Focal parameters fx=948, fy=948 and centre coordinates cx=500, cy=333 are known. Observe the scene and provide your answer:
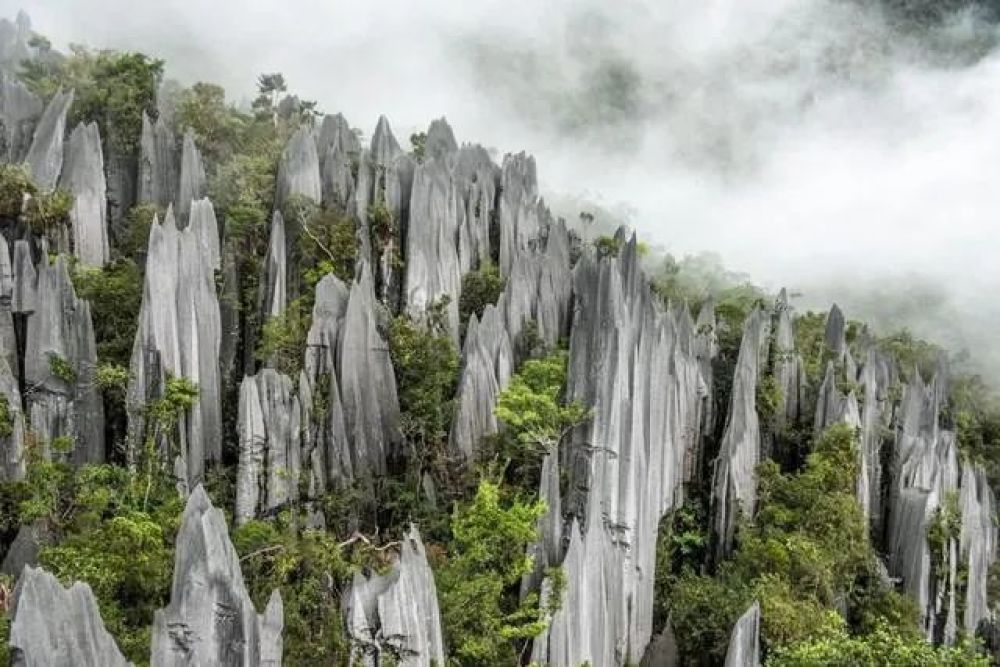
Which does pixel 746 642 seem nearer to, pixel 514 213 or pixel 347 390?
pixel 347 390

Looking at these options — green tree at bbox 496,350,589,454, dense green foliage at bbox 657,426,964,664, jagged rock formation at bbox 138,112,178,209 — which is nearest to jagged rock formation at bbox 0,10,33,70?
jagged rock formation at bbox 138,112,178,209

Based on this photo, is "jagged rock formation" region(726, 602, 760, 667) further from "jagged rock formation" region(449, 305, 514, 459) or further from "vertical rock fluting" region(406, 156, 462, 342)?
"vertical rock fluting" region(406, 156, 462, 342)

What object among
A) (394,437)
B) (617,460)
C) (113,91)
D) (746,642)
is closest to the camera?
(746,642)

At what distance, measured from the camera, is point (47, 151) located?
998 inches

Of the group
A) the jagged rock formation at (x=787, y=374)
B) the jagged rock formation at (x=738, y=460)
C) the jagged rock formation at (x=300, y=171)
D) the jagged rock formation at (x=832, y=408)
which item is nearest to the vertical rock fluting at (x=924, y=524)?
the jagged rock formation at (x=832, y=408)

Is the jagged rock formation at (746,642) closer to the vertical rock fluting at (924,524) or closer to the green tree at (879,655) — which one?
the green tree at (879,655)

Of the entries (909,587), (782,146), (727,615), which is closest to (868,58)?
(782,146)

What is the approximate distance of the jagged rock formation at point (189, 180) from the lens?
26812 mm

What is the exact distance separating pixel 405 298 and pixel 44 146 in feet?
34.3

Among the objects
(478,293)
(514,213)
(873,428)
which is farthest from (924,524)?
(514,213)

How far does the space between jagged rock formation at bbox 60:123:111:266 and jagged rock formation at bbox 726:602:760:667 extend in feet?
60.1

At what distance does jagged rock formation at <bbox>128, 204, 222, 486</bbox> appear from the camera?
20.7 m

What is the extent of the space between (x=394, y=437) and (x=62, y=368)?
25.1ft

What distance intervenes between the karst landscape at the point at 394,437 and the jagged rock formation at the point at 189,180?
90 mm
